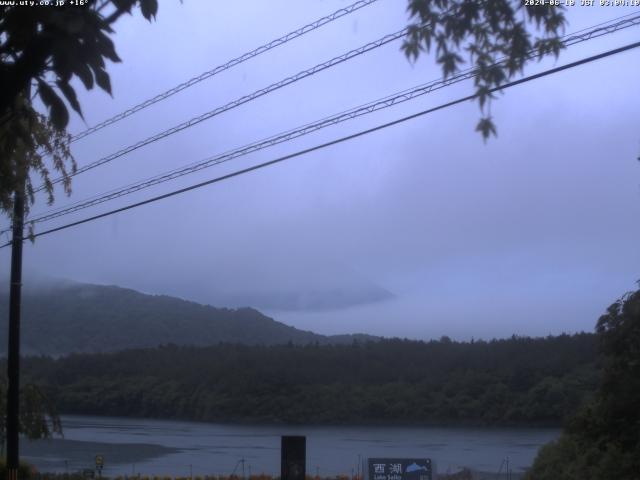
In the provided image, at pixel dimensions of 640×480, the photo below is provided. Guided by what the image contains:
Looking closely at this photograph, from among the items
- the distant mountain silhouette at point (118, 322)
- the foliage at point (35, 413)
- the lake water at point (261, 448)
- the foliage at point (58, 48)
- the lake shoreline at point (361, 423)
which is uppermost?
the distant mountain silhouette at point (118, 322)

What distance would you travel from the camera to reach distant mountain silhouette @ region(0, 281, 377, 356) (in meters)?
44.7

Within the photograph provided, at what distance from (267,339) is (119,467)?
2810cm

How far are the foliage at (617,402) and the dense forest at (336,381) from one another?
980 centimetres

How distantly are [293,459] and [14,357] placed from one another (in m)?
7.29

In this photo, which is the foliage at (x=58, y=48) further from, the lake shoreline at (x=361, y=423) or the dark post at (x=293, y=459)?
the lake shoreline at (x=361, y=423)

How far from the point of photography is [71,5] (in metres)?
5.29

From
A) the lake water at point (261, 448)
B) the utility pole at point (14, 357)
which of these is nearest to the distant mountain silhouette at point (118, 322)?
the lake water at point (261, 448)

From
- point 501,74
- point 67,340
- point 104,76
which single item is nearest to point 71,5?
point 104,76

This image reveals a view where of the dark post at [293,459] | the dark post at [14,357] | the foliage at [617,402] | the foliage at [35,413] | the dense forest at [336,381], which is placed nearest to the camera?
the foliage at [617,402]

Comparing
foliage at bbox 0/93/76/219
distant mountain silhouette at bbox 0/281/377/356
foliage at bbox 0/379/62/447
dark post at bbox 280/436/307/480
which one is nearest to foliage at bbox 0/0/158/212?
foliage at bbox 0/93/76/219

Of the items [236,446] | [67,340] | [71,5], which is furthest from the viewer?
[67,340]

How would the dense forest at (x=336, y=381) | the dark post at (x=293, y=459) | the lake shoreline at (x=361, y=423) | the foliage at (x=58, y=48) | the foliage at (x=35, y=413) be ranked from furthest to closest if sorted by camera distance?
the lake shoreline at (x=361, y=423), the dense forest at (x=336, y=381), the foliage at (x=35, y=413), the dark post at (x=293, y=459), the foliage at (x=58, y=48)

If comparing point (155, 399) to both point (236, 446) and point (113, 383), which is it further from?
point (236, 446)

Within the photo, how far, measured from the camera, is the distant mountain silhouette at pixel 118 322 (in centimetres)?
4466
